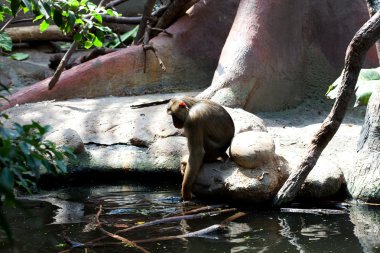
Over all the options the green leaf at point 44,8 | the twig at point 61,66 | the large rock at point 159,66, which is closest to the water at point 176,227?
the green leaf at point 44,8

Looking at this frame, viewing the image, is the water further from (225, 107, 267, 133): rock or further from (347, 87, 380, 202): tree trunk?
(225, 107, 267, 133): rock

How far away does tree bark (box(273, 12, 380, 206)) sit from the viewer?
19.0 ft

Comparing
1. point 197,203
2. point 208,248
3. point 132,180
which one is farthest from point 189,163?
point 208,248

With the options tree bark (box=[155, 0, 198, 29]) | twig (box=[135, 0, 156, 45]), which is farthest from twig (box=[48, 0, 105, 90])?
tree bark (box=[155, 0, 198, 29])

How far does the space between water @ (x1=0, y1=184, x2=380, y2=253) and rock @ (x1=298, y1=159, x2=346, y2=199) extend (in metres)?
0.36

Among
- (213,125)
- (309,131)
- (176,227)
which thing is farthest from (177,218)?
(309,131)

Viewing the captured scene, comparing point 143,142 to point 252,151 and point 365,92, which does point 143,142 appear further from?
point 365,92

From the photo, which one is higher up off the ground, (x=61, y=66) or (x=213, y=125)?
(x=61, y=66)

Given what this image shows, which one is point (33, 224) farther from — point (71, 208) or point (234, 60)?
point (234, 60)

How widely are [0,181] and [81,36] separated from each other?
294cm

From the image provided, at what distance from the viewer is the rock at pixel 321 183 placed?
6730 millimetres

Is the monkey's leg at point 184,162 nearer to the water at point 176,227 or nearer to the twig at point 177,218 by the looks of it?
the water at point 176,227

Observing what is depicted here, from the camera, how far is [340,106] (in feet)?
19.9

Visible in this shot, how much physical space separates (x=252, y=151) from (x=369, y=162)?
1.34 m
